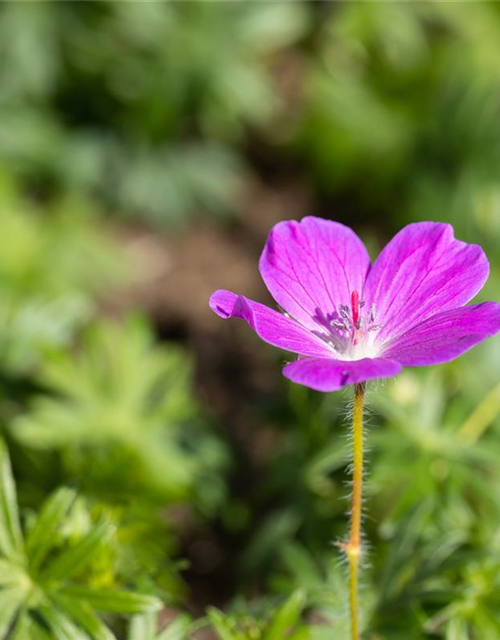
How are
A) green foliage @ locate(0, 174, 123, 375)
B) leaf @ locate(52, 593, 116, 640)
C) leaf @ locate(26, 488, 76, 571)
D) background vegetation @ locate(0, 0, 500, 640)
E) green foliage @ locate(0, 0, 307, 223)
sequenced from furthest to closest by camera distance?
green foliage @ locate(0, 0, 307, 223), green foliage @ locate(0, 174, 123, 375), background vegetation @ locate(0, 0, 500, 640), leaf @ locate(26, 488, 76, 571), leaf @ locate(52, 593, 116, 640)

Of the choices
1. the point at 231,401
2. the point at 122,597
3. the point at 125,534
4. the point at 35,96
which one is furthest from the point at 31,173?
the point at 122,597

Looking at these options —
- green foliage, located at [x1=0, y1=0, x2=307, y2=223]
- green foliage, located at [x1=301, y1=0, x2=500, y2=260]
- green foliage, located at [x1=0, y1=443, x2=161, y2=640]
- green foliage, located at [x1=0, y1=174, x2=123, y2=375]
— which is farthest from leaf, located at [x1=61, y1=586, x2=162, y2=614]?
green foliage, located at [x1=0, y1=0, x2=307, y2=223]

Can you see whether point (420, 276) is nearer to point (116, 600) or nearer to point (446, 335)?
point (446, 335)

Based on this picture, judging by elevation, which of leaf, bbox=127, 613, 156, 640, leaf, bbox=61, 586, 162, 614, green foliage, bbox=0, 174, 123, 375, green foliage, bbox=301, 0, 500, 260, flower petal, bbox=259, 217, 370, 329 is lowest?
leaf, bbox=127, 613, 156, 640

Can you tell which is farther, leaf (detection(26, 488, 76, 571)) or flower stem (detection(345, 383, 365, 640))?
leaf (detection(26, 488, 76, 571))

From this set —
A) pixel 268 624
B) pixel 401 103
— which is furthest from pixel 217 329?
pixel 268 624

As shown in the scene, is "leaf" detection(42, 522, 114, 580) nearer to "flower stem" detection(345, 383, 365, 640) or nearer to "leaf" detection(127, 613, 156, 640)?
"leaf" detection(127, 613, 156, 640)

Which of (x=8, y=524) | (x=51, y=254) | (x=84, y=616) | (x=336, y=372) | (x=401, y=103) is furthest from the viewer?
(x=401, y=103)

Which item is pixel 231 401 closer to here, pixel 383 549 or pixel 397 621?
pixel 383 549
